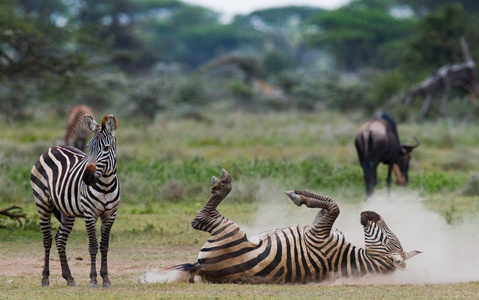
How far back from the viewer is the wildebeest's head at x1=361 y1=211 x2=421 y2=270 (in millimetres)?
7340

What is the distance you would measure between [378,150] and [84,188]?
8.86 meters

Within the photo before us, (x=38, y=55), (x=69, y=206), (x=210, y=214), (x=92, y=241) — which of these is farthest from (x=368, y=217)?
(x=38, y=55)

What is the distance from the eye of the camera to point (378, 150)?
588 inches

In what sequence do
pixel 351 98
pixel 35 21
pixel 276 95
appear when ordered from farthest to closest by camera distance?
pixel 276 95 < pixel 351 98 < pixel 35 21

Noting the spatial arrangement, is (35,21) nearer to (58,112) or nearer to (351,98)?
(58,112)

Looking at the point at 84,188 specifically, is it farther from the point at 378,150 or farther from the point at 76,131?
the point at 76,131

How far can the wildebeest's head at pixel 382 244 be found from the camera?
24.1 ft

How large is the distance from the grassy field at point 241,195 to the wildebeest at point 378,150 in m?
0.40

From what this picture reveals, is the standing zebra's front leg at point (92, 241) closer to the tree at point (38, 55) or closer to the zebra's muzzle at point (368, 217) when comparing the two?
the zebra's muzzle at point (368, 217)

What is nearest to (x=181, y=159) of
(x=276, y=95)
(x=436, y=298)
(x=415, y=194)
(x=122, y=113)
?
(x=415, y=194)

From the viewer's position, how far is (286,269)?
7.20 metres

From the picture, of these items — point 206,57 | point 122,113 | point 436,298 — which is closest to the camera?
point 436,298

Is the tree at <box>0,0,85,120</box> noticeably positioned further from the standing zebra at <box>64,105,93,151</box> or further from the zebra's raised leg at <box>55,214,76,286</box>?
the zebra's raised leg at <box>55,214,76,286</box>

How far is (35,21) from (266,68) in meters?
35.3
